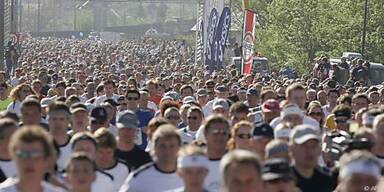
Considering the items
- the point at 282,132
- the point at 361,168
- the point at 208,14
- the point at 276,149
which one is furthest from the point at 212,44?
the point at 361,168

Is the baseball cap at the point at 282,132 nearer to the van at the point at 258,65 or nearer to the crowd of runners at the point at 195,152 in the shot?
the crowd of runners at the point at 195,152

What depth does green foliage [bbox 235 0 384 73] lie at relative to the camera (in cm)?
4883

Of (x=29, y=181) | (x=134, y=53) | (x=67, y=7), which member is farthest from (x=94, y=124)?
(x=67, y=7)

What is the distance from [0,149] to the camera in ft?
37.5

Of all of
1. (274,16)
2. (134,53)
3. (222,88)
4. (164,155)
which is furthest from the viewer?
(134,53)

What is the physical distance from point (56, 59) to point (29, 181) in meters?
46.7

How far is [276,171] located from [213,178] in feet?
7.28

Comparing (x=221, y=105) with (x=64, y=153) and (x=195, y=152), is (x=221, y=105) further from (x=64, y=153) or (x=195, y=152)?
(x=195, y=152)

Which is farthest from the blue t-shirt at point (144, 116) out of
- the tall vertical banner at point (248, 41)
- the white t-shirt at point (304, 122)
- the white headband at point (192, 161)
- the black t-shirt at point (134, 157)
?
the tall vertical banner at point (248, 41)

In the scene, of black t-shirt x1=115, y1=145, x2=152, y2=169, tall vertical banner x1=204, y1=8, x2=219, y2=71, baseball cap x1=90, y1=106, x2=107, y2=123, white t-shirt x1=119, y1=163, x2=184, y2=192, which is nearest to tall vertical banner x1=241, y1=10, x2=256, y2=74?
tall vertical banner x1=204, y1=8, x2=219, y2=71

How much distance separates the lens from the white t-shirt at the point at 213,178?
35.5ft

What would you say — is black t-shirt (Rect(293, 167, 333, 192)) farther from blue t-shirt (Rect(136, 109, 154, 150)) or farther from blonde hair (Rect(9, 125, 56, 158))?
blue t-shirt (Rect(136, 109, 154, 150))

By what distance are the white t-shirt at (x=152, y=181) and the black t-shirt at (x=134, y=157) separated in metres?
1.96

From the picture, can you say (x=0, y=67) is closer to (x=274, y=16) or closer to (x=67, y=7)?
(x=274, y=16)
